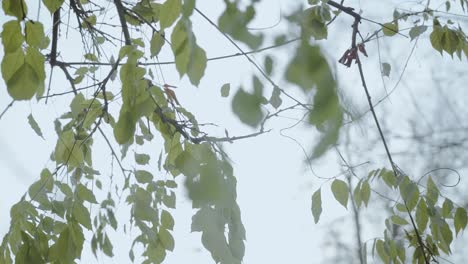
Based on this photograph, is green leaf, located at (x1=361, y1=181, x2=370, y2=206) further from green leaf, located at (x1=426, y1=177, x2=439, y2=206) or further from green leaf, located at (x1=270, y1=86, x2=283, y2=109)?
green leaf, located at (x1=270, y1=86, x2=283, y2=109)

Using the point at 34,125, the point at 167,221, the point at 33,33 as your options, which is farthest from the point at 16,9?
the point at 167,221

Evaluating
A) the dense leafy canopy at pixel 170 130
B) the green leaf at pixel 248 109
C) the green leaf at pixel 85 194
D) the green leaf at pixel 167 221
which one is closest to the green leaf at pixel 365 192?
the dense leafy canopy at pixel 170 130

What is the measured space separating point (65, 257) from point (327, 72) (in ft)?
1.67

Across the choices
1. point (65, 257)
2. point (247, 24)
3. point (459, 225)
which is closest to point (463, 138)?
point (459, 225)

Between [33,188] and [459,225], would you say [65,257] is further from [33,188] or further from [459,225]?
[459,225]

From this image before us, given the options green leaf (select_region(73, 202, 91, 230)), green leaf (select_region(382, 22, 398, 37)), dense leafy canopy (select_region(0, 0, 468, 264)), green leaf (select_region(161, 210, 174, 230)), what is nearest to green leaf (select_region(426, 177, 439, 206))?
dense leafy canopy (select_region(0, 0, 468, 264))

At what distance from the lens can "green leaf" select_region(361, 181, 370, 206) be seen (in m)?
0.89

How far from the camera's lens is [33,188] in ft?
2.70

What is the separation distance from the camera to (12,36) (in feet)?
1.74

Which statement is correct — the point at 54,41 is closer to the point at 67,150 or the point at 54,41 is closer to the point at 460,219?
the point at 67,150

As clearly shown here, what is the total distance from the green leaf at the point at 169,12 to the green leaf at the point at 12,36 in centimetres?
15

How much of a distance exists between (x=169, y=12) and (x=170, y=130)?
44 centimetres

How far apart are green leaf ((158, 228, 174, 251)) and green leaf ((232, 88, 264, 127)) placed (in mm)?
644

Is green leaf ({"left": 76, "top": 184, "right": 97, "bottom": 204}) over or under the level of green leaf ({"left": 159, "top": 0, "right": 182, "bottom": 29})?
over
